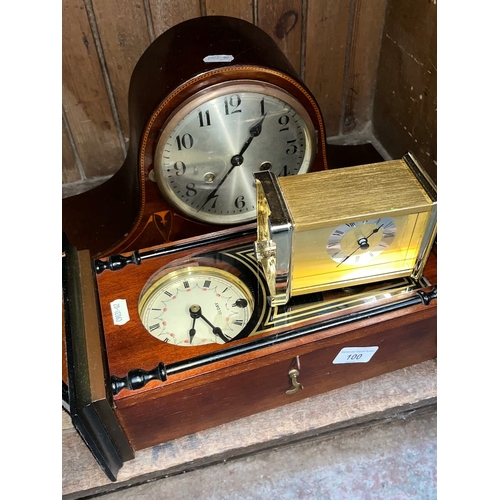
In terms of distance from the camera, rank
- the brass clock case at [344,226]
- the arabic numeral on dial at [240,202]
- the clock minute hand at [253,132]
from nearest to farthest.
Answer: the brass clock case at [344,226]
the clock minute hand at [253,132]
the arabic numeral on dial at [240,202]

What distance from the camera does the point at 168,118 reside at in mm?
1211

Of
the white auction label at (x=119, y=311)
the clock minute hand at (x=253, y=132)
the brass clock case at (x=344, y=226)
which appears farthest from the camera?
the clock minute hand at (x=253, y=132)

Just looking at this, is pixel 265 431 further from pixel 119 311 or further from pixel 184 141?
pixel 184 141

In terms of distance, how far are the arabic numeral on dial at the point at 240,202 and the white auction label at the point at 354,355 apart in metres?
0.47

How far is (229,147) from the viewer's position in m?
1.32

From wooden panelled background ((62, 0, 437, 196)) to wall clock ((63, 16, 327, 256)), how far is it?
254 millimetres

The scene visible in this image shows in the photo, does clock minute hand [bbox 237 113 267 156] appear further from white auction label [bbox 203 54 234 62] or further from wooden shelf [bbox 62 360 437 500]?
wooden shelf [bbox 62 360 437 500]

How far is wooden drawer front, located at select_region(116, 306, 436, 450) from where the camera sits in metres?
1.12

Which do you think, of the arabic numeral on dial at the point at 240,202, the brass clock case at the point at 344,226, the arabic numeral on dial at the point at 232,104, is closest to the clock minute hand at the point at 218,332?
the brass clock case at the point at 344,226

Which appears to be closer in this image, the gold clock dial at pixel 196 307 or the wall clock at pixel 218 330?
the wall clock at pixel 218 330

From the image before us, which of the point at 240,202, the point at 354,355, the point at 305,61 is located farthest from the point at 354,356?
the point at 305,61

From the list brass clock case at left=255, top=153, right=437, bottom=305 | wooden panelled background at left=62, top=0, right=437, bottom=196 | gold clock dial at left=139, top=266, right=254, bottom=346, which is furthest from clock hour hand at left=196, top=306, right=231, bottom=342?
wooden panelled background at left=62, top=0, right=437, bottom=196

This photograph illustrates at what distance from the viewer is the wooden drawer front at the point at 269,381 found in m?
1.12

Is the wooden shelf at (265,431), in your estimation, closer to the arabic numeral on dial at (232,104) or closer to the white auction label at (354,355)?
the white auction label at (354,355)
